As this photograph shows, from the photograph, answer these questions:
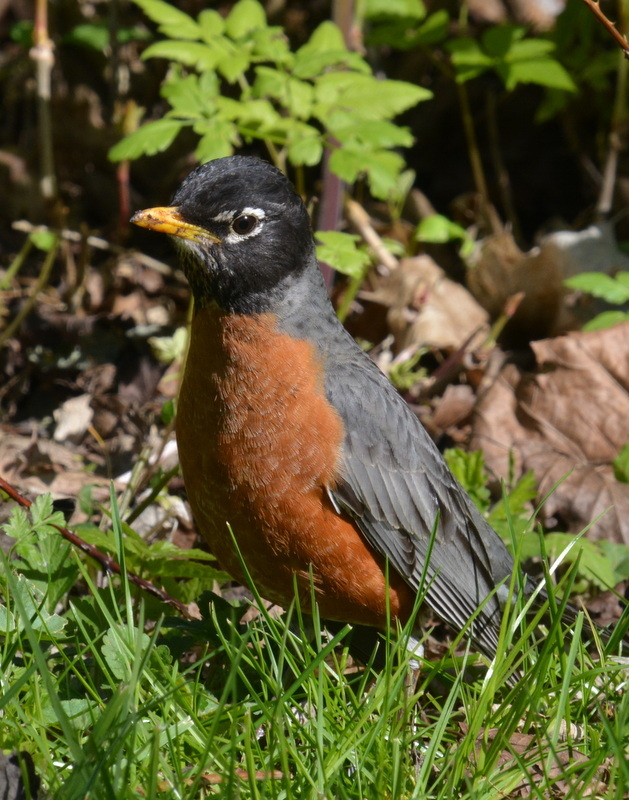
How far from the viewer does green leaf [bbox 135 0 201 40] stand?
4629mm

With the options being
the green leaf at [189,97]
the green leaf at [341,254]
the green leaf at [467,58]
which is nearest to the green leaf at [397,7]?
the green leaf at [467,58]

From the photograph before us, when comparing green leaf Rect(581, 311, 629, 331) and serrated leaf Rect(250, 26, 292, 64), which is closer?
serrated leaf Rect(250, 26, 292, 64)

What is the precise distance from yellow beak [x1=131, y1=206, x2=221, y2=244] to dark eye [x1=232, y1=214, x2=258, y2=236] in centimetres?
8

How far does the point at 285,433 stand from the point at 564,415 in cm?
241

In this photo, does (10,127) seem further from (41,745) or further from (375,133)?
(41,745)

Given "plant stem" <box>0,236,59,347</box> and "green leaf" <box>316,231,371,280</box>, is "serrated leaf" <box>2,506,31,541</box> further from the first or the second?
"plant stem" <box>0,236,59,347</box>

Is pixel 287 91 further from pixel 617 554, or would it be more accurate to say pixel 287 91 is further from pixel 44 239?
pixel 617 554

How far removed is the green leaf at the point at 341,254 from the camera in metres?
4.22

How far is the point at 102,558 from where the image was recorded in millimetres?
3295

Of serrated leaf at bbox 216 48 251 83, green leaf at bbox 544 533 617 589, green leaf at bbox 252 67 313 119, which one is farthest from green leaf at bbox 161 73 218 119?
green leaf at bbox 544 533 617 589

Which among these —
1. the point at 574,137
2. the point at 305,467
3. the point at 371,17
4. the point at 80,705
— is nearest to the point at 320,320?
the point at 305,467

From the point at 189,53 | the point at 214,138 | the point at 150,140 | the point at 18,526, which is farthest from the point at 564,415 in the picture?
the point at 18,526

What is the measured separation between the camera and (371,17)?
231 inches

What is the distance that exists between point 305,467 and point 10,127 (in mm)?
4941
